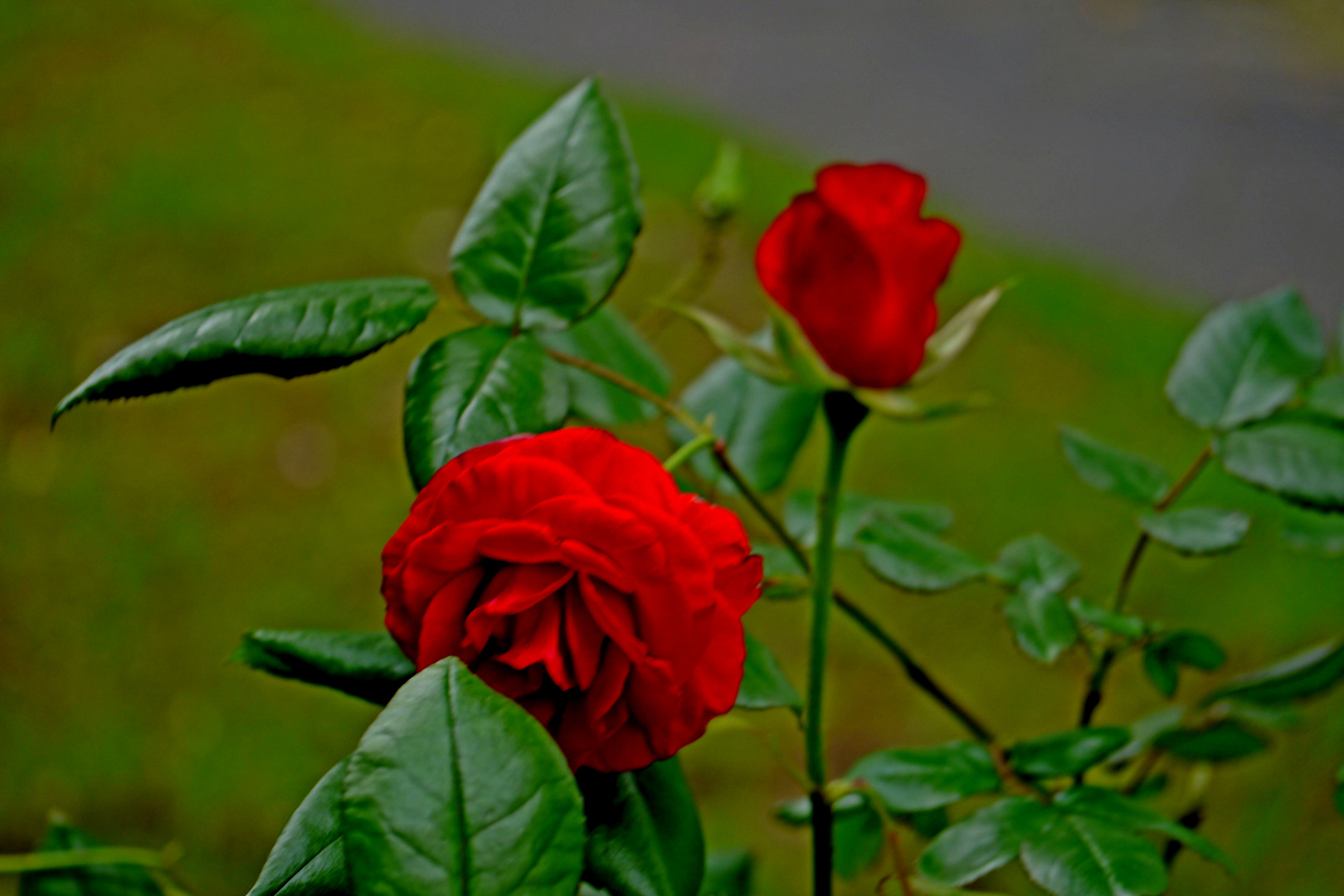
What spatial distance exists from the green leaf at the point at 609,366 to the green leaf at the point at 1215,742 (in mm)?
271

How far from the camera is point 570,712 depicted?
319mm

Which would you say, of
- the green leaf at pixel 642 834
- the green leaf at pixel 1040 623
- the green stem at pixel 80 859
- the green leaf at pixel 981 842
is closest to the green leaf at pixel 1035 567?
the green leaf at pixel 1040 623

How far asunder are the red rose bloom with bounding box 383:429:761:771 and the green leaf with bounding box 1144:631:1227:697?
0.96 feet

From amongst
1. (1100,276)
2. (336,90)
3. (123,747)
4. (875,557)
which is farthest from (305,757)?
(336,90)

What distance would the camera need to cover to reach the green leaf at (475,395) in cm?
38

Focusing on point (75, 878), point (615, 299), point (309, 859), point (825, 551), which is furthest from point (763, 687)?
point (615, 299)

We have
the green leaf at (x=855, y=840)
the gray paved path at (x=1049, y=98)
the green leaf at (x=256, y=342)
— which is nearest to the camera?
the green leaf at (x=256, y=342)

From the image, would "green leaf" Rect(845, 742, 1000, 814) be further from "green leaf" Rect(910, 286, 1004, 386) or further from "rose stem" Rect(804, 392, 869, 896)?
"green leaf" Rect(910, 286, 1004, 386)

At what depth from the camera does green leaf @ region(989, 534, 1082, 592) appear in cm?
53

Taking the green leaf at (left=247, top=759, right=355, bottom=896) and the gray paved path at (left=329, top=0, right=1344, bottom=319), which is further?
the gray paved path at (left=329, top=0, right=1344, bottom=319)

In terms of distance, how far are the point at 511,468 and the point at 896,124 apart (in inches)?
96.7

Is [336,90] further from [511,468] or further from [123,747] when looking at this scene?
[511,468]

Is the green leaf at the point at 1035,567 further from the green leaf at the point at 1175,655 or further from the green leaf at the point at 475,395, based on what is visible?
the green leaf at the point at 475,395

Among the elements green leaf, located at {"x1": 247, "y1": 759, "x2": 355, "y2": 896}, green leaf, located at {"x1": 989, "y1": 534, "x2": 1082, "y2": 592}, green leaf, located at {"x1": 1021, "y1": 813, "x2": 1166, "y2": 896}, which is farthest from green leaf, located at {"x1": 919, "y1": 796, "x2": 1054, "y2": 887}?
green leaf, located at {"x1": 247, "y1": 759, "x2": 355, "y2": 896}
